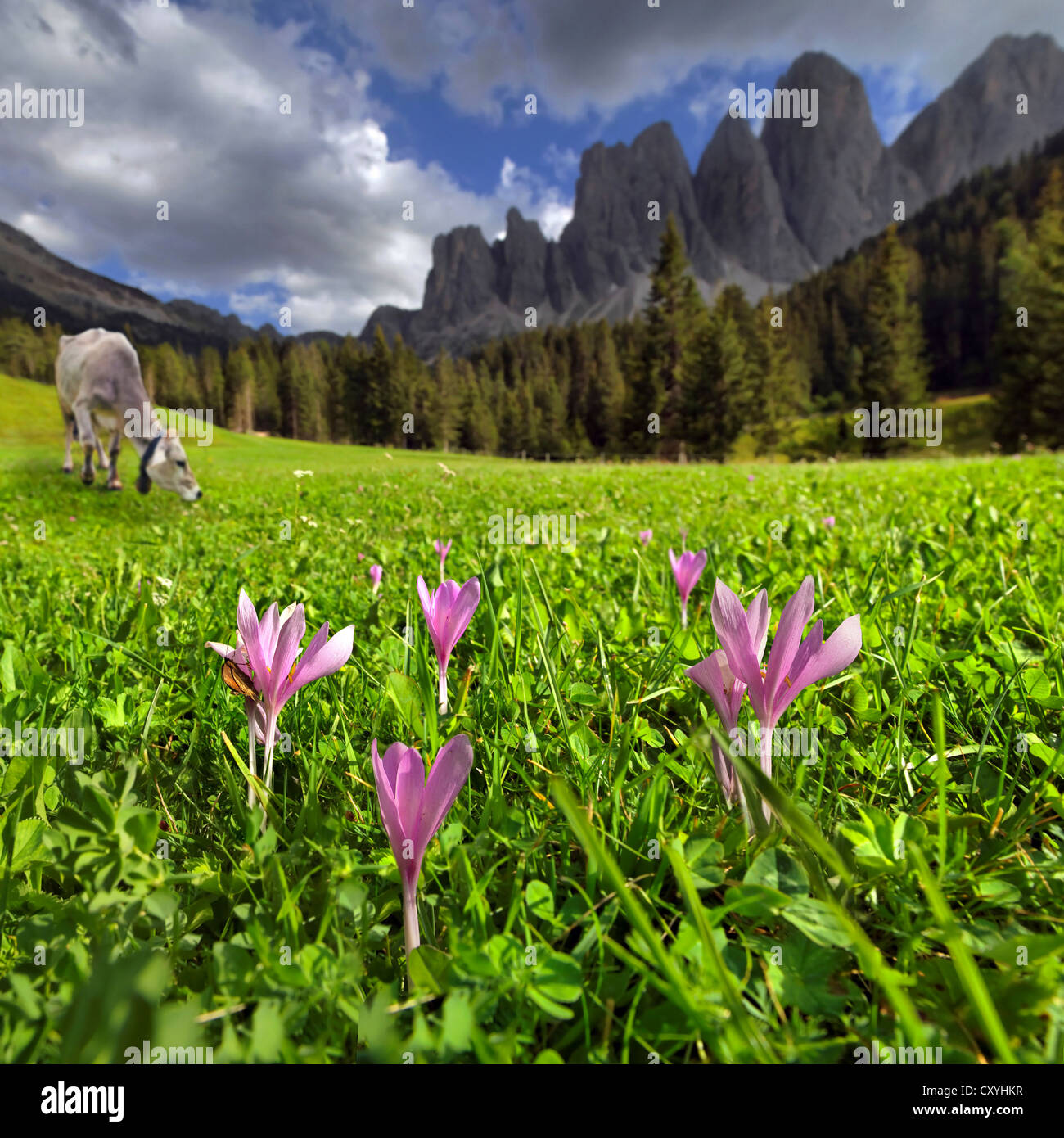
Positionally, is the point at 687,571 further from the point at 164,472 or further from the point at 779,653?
the point at 164,472

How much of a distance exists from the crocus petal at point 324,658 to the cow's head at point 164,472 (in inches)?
343

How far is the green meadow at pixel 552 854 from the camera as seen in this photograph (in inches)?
27.9

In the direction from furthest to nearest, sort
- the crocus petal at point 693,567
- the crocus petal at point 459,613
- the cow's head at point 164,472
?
the cow's head at point 164,472 → the crocus petal at point 693,567 → the crocus petal at point 459,613

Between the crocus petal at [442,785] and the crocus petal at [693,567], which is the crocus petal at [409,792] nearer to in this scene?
the crocus petal at [442,785]

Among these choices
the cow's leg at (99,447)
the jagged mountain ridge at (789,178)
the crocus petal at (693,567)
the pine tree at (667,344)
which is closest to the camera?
the crocus petal at (693,567)

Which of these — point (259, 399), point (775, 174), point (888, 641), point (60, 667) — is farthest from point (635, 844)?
point (775, 174)

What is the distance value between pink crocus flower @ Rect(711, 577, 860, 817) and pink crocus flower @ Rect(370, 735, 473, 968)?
44 centimetres

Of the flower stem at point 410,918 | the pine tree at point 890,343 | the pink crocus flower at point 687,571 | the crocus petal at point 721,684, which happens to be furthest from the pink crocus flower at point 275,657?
the pine tree at point 890,343

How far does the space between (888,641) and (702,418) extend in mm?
50459

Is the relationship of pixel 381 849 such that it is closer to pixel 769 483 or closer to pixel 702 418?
pixel 769 483

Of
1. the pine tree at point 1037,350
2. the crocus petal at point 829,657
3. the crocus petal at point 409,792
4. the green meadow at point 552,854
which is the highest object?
the pine tree at point 1037,350

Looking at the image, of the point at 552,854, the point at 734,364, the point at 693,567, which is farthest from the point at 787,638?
the point at 734,364

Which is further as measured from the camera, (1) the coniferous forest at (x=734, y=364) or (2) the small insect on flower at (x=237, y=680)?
(1) the coniferous forest at (x=734, y=364)
